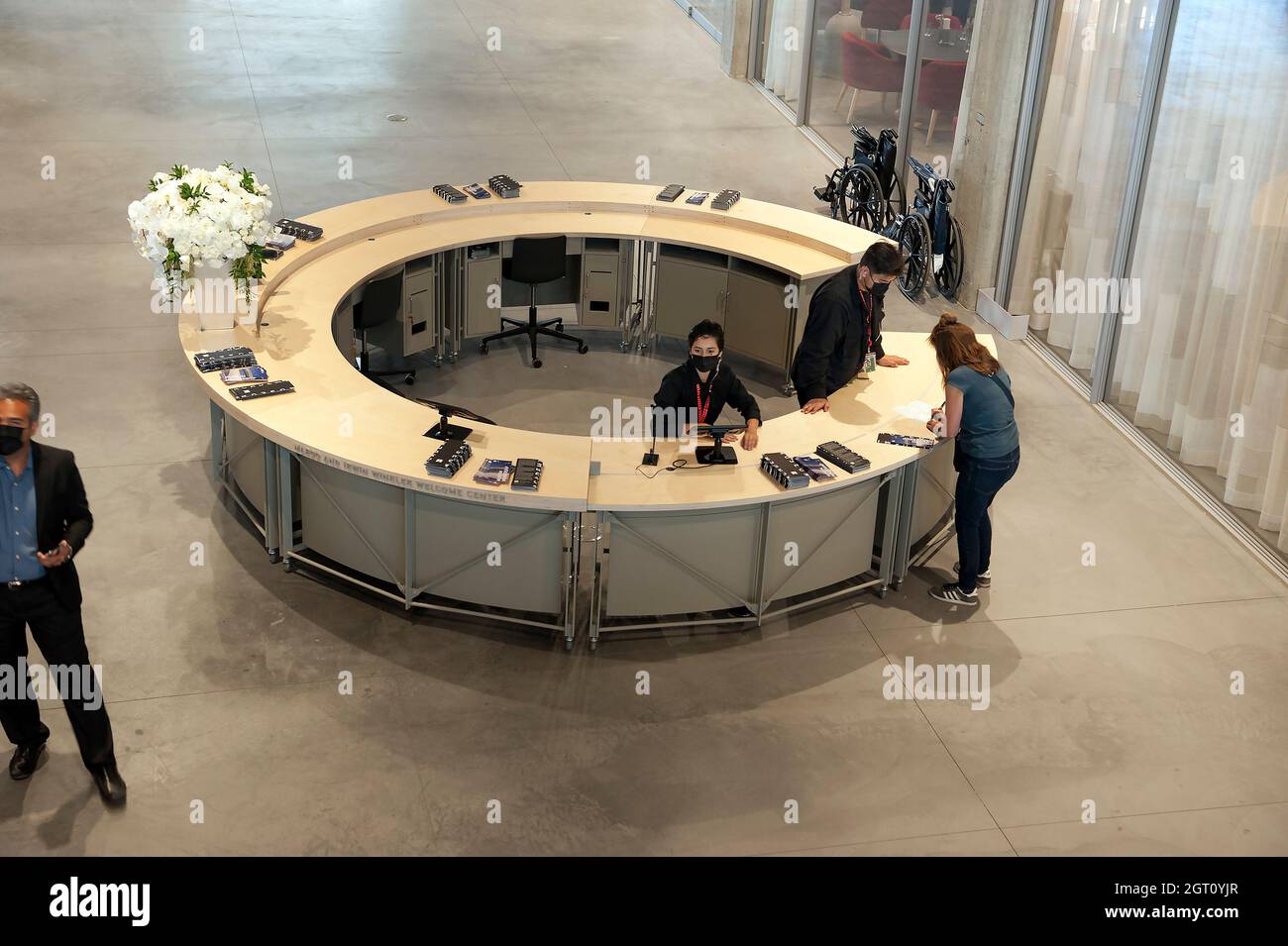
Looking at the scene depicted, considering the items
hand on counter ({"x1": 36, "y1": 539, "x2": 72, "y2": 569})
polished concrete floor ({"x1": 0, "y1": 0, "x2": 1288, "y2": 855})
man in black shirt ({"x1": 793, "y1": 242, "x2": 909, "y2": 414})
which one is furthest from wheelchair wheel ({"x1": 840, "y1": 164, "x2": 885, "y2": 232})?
hand on counter ({"x1": 36, "y1": 539, "x2": 72, "y2": 569})

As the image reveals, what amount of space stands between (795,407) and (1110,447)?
2092mm

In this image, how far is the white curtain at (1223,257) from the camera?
7.59m

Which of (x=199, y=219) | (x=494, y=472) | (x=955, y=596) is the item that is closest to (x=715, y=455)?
(x=494, y=472)

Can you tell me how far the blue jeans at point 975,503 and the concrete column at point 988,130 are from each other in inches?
153

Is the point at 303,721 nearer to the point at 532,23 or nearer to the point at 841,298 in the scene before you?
the point at 841,298

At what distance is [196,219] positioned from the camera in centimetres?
679

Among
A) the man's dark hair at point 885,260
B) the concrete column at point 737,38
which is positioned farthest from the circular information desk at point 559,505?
the concrete column at point 737,38

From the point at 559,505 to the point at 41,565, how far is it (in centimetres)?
223

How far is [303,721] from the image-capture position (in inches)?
243

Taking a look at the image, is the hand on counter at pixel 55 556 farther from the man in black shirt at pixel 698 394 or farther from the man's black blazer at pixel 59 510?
the man in black shirt at pixel 698 394

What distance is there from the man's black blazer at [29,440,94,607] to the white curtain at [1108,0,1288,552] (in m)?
6.30

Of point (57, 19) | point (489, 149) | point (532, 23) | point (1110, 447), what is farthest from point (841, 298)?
point (57, 19)

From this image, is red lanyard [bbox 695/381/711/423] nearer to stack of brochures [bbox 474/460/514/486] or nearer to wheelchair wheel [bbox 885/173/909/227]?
stack of brochures [bbox 474/460/514/486]

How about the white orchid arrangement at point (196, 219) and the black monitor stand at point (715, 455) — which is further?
the white orchid arrangement at point (196, 219)
